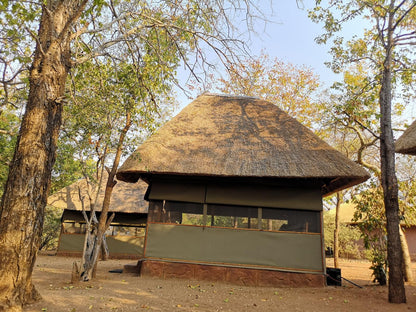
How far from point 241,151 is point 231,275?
3.02 m

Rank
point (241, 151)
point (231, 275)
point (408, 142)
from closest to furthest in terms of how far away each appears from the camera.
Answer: point (408, 142)
point (231, 275)
point (241, 151)

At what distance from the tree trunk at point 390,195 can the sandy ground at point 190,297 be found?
13.6 inches

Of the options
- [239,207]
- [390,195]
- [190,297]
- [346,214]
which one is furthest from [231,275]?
[346,214]

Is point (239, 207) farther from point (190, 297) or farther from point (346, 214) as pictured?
point (346, 214)

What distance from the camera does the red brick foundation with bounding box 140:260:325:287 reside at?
6641mm

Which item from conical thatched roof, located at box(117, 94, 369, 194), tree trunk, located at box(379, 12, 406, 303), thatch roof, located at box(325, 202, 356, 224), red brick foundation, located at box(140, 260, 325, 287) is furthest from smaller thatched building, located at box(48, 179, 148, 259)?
thatch roof, located at box(325, 202, 356, 224)

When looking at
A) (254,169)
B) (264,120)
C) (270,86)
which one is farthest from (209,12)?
(270,86)

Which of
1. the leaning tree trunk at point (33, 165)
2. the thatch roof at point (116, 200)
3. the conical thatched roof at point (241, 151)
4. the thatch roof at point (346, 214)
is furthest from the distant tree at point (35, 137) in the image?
the thatch roof at point (346, 214)

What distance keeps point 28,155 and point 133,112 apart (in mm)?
3749

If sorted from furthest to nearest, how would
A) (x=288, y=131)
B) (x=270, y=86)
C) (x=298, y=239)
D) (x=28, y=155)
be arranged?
(x=270, y=86), (x=288, y=131), (x=298, y=239), (x=28, y=155)

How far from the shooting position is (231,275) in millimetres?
6750

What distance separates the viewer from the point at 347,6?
705 centimetres

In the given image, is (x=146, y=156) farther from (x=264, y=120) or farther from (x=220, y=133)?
(x=264, y=120)

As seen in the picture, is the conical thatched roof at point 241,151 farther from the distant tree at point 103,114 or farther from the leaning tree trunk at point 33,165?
the leaning tree trunk at point 33,165
